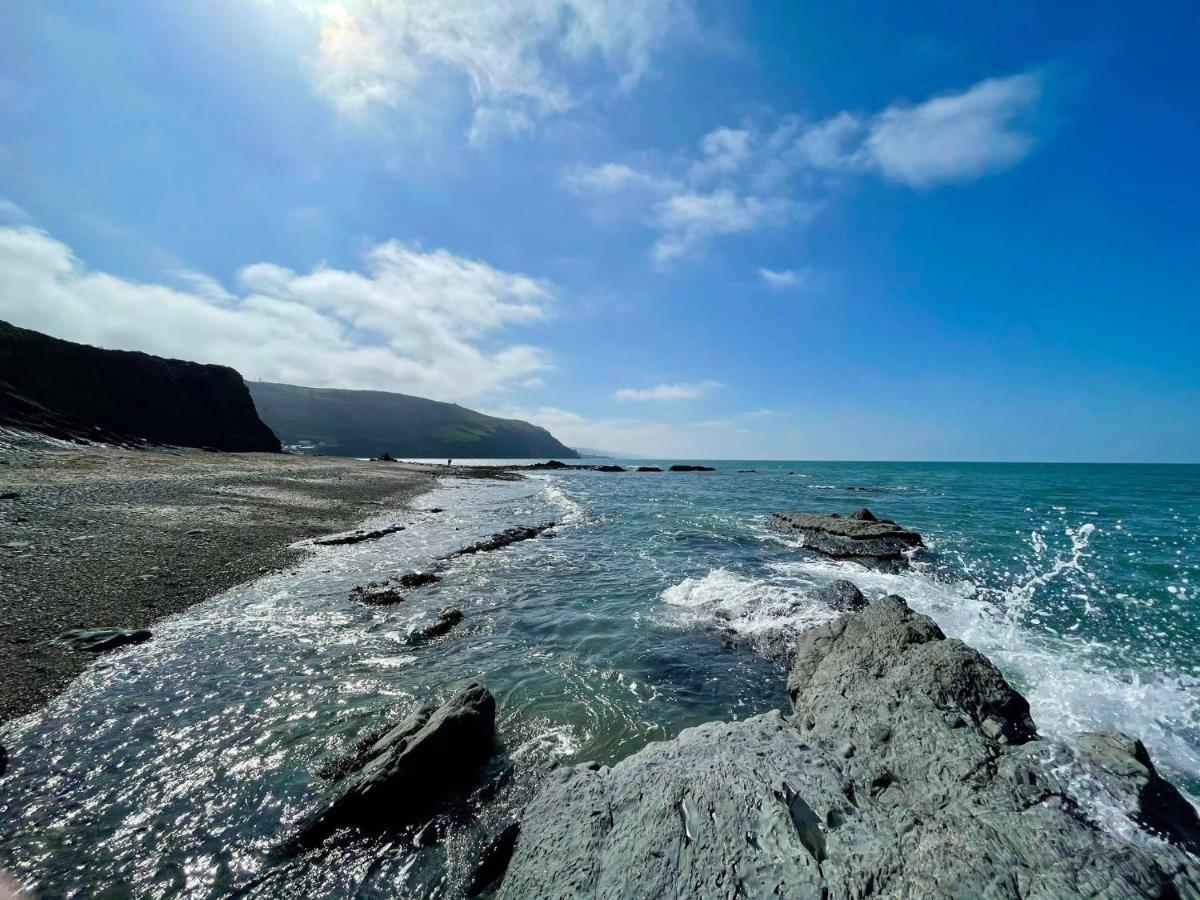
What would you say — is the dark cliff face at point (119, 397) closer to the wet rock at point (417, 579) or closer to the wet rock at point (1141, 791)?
the wet rock at point (417, 579)

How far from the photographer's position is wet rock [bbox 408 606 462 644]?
10.5 m

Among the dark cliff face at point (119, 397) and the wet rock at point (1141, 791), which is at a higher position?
the dark cliff face at point (119, 397)

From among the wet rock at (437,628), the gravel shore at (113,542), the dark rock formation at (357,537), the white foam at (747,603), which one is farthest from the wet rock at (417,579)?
the white foam at (747,603)

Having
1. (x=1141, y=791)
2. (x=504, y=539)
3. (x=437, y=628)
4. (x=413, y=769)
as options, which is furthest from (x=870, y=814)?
(x=504, y=539)

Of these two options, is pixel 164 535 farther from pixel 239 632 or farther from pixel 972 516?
pixel 972 516

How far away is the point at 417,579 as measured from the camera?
1447cm

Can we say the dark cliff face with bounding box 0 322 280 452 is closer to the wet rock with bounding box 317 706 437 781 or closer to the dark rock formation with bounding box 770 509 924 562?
the wet rock with bounding box 317 706 437 781

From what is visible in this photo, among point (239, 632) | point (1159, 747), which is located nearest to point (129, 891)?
point (239, 632)

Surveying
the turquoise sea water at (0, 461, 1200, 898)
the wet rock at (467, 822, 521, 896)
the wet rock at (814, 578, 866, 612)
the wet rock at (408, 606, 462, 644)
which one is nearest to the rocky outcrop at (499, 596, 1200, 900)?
the wet rock at (467, 822, 521, 896)

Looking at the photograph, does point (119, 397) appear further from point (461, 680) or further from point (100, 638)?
point (461, 680)

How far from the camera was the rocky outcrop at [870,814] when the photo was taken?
357 cm

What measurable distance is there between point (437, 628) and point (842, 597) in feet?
38.1

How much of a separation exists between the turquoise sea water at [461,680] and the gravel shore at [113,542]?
1036mm

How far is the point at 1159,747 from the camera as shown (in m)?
7.52
